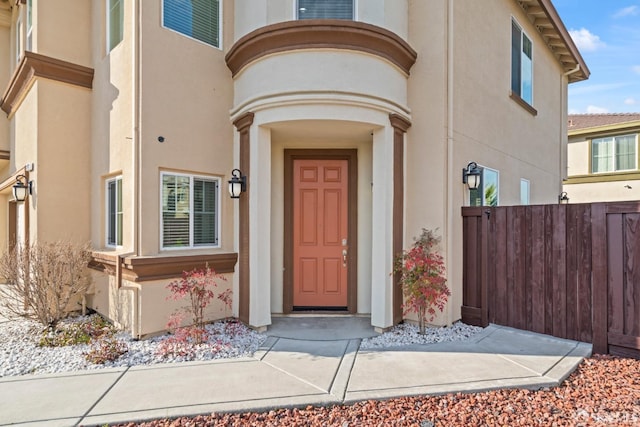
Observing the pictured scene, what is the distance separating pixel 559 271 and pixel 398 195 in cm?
258

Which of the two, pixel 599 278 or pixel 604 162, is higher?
pixel 604 162

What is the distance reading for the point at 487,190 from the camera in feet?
24.5

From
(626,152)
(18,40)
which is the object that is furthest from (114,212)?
(626,152)

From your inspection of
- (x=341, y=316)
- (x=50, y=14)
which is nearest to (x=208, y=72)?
(x=50, y=14)

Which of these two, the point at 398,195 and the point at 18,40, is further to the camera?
the point at 18,40

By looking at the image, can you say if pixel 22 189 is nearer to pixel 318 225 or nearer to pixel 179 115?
pixel 179 115

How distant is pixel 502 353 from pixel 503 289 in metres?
1.33

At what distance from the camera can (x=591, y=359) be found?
4.62 meters

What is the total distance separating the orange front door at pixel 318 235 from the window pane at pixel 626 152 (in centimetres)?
1753

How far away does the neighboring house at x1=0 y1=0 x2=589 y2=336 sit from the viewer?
18.4ft

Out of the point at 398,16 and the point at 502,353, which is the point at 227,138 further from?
the point at 502,353

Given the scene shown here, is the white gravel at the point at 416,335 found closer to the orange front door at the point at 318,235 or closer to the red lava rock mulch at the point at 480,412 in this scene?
the orange front door at the point at 318,235

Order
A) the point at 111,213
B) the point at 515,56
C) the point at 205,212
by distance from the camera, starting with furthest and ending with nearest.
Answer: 1. the point at 515,56
2. the point at 111,213
3. the point at 205,212

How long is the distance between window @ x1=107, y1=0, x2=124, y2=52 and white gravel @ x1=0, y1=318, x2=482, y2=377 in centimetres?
517
